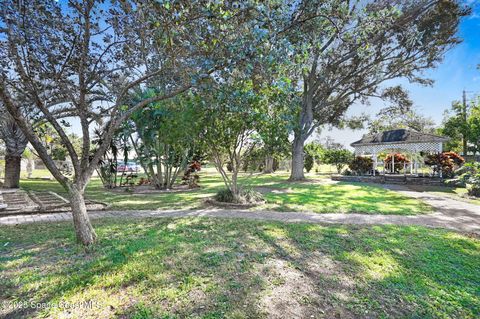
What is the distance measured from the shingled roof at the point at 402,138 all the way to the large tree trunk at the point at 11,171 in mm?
24902

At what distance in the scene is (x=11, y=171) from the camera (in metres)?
13.6

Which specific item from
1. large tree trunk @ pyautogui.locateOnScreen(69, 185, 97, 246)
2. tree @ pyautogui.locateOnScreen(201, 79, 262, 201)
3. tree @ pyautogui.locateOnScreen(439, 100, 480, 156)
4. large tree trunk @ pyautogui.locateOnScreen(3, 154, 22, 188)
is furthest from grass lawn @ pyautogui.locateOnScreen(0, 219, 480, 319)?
tree @ pyautogui.locateOnScreen(439, 100, 480, 156)

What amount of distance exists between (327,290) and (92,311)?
8.34ft

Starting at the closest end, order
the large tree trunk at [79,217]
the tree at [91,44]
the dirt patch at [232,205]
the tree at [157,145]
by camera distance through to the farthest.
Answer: the tree at [91,44], the large tree trunk at [79,217], the dirt patch at [232,205], the tree at [157,145]

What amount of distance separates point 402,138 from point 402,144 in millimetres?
993

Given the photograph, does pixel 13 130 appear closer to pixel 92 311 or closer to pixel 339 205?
pixel 92 311

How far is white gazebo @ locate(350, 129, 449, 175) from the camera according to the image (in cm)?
1934

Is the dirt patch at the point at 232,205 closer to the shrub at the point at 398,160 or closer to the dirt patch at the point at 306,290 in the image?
the dirt patch at the point at 306,290

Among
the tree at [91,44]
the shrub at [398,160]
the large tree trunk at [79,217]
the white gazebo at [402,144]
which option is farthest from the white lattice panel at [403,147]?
the large tree trunk at [79,217]

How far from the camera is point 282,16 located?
524 centimetres

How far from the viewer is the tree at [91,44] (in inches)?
165

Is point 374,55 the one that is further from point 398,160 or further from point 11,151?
point 11,151

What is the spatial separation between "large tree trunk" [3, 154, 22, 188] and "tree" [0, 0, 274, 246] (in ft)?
37.5

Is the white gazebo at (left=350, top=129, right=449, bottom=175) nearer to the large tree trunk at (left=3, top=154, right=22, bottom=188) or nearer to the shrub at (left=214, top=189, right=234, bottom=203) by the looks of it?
the shrub at (left=214, top=189, right=234, bottom=203)
